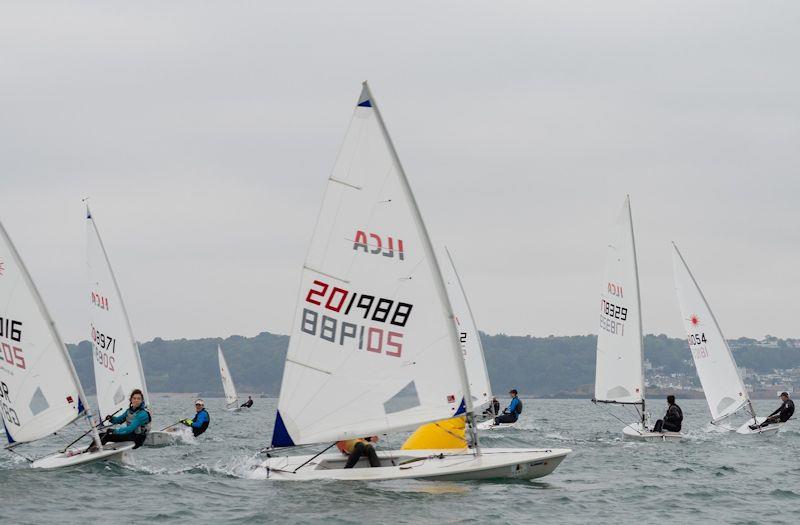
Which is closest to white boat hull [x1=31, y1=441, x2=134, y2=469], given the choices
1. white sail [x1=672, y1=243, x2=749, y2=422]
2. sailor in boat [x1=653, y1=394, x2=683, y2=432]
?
sailor in boat [x1=653, y1=394, x2=683, y2=432]

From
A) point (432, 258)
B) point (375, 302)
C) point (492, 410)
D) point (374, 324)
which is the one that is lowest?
point (492, 410)

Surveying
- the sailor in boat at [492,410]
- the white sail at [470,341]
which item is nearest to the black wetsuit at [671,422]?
the sailor in boat at [492,410]

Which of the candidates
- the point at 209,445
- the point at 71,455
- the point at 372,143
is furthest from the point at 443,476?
the point at 209,445

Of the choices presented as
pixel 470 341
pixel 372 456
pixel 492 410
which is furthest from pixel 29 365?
pixel 492 410

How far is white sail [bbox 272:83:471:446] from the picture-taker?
18.1 meters

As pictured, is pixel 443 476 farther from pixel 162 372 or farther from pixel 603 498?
pixel 162 372

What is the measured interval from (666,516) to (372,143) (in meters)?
7.27

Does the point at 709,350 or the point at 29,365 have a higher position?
the point at 709,350

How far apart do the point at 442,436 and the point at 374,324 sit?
265 centimetres

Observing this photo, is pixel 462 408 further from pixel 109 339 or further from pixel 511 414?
pixel 511 414

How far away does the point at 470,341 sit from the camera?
3991 centimetres

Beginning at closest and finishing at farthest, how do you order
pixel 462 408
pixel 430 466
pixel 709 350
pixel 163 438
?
1. pixel 430 466
2. pixel 462 408
3. pixel 163 438
4. pixel 709 350

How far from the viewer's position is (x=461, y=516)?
15.7 meters

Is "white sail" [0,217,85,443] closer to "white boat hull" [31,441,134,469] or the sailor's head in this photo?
"white boat hull" [31,441,134,469]
